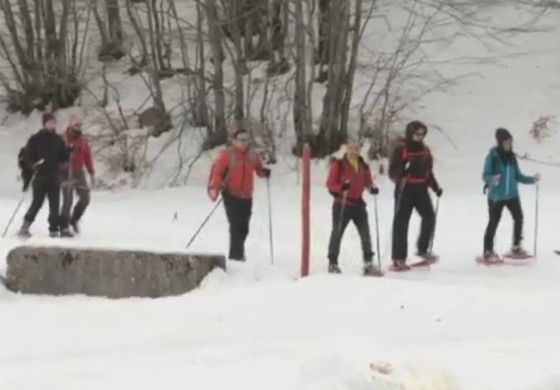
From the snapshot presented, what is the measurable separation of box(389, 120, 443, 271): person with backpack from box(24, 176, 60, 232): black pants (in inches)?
156

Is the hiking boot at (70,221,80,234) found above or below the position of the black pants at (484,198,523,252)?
below


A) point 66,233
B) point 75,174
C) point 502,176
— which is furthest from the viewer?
point 75,174

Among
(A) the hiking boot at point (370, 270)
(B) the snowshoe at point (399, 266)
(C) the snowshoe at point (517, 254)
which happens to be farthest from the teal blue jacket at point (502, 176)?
(A) the hiking boot at point (370, 270)

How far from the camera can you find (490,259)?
1222 centimetres

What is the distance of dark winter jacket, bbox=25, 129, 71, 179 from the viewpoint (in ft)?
40.9

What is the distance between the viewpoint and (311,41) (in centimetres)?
2050

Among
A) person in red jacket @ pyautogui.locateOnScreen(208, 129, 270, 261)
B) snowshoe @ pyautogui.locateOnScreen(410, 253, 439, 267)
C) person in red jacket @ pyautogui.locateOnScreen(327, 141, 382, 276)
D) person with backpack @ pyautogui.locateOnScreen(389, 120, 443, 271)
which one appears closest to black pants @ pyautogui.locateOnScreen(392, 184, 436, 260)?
person with backpack @ pyautogui.locateOnScreen(389, 120, 443, 271)

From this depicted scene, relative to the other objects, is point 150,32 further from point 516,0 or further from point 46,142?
point 46,142

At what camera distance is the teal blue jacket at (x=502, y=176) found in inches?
479

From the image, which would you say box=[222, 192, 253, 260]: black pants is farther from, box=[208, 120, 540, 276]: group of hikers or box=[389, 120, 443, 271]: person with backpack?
box=[389, 120, 443, 271]: person with backpack

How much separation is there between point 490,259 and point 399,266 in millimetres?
1181

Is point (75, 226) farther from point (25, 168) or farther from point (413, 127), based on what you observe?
point (413, 127)

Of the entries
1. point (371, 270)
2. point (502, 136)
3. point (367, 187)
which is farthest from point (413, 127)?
point (371, 270)

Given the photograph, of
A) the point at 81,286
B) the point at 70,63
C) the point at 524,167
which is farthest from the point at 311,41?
the point at 81,286
